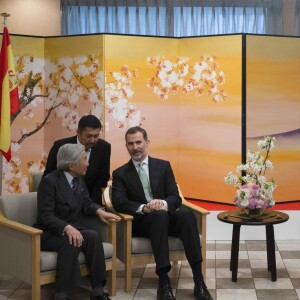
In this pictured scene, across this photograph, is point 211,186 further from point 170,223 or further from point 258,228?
point 170,223

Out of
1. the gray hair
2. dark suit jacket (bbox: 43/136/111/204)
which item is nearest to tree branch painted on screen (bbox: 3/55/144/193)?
dark suit jacket (bbox: 43/136/111/204)

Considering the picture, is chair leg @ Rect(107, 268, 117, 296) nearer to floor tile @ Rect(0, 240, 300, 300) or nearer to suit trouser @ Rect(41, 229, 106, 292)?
floor tile @ Rect(0, 240, 300, 300)

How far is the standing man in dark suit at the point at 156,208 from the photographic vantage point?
178 inches

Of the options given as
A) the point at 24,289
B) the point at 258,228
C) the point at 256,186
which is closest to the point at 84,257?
the point at 24,289

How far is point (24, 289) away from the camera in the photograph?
4.76 metres

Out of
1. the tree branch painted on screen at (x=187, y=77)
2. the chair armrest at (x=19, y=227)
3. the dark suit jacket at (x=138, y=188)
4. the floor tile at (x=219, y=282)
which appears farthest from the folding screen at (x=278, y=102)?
the chair armrest at (x=19, y=227)

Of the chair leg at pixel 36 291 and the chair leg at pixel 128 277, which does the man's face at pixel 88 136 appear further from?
the chair leg at pixel 36 291

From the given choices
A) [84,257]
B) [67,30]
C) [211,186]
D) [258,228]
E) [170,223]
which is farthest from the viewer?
[67,30]

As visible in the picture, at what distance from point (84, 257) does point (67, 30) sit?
5167 mm

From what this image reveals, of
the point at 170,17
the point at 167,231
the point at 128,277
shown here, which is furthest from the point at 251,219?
the point at 170,17

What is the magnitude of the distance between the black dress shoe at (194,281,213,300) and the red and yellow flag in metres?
2.46

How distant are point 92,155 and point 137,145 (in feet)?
1.75

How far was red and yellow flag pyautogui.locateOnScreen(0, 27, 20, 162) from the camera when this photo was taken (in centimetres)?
594

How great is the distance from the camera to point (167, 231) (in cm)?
461
